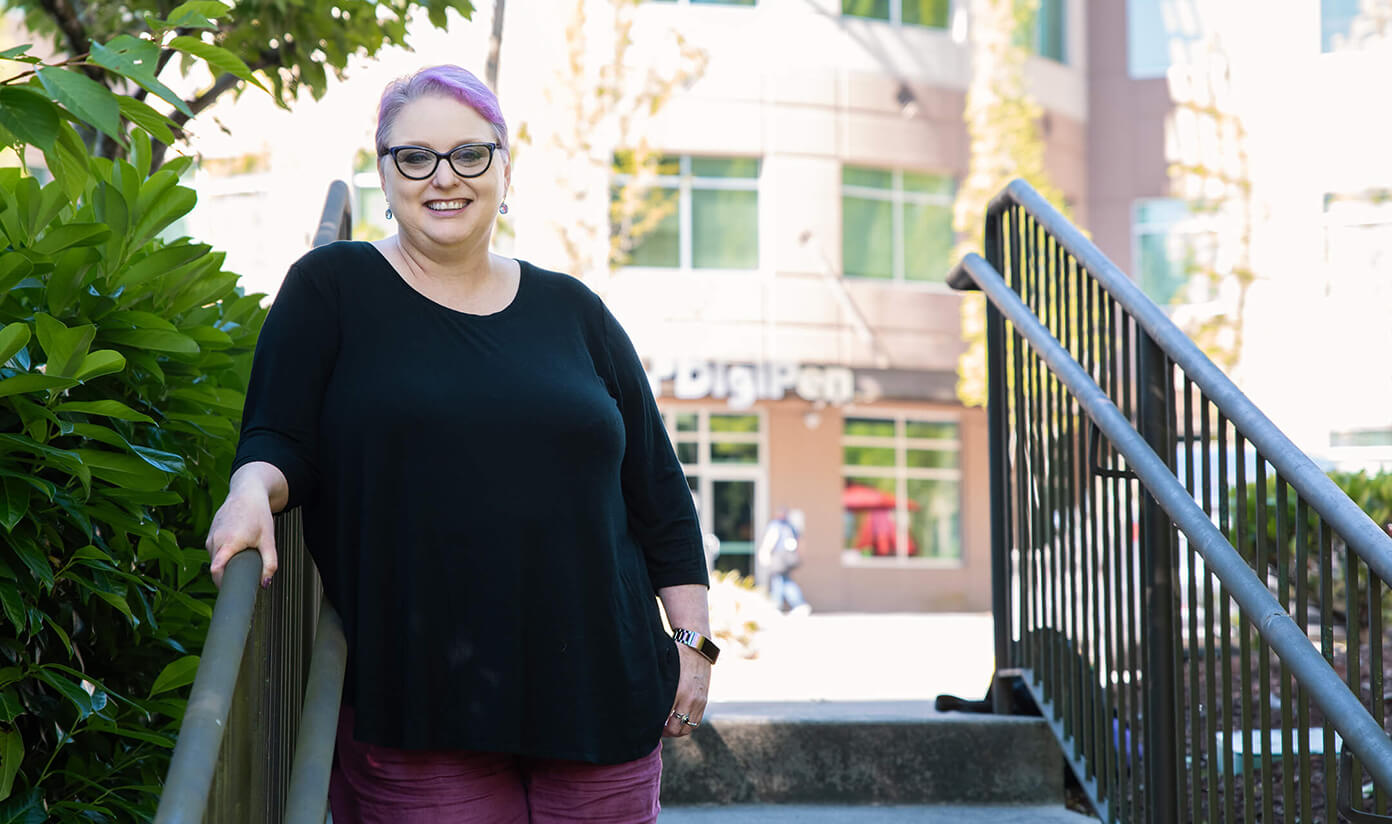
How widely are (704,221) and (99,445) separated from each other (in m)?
21.6

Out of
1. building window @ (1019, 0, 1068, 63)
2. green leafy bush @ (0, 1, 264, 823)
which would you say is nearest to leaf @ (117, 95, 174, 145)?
green leafy bush @ (0, 1, 264, 823)

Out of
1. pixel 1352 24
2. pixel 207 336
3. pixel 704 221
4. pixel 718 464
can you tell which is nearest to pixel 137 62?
pixel 207 336

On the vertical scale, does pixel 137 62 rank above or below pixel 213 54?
below

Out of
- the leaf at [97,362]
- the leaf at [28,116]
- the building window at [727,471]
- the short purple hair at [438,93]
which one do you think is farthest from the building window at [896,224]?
the leaf at [28,116]

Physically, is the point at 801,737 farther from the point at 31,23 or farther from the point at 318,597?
the point at 31,23

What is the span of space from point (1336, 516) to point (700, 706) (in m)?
1.15

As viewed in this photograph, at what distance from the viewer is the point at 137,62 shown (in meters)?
2.01

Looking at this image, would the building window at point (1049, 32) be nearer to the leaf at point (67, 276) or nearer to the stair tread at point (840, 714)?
the stair tread at point (840, 714)

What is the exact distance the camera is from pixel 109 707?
2527 mm

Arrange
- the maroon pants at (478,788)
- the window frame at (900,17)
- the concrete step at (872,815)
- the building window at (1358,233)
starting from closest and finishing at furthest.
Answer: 1. the maroon pants at (478,788)
2. the concrete step at (872,815)
3. the building window at (1358,233)
4. the window frame at (900,17)

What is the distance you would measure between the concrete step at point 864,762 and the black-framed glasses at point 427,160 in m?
2.10

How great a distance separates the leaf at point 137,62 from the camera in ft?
6.40

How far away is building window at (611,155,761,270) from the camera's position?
23625 mm

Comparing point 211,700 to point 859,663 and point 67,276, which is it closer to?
point 67,276
